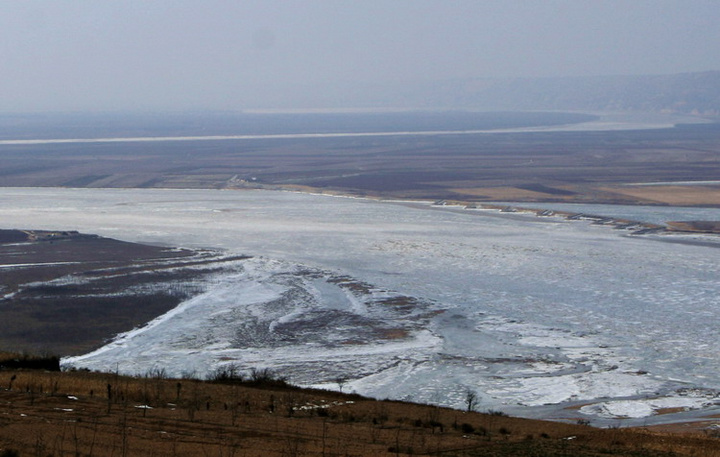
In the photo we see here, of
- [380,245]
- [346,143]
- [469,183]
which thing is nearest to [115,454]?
[380,245]

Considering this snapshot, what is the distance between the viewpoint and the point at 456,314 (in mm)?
23828

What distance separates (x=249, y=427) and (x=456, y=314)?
1326cm

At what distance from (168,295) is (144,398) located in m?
13.6

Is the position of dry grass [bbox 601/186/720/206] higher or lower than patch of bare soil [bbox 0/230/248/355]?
higher

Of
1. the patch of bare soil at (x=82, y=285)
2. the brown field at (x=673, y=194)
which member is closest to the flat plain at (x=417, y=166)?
the brown field at (x=673, y=194)

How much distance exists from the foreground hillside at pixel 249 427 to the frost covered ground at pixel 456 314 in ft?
11.7

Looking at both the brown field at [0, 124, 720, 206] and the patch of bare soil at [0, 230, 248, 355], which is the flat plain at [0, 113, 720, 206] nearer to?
the brown field at [0, 124, 720, 206]

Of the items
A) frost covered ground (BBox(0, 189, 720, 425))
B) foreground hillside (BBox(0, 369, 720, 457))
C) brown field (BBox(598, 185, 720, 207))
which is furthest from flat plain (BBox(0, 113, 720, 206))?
foreground hillside (BBox(0, 369, 720, 457))

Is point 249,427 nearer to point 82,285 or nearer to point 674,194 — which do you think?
point 82,285

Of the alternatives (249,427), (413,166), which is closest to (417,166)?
(413,166)

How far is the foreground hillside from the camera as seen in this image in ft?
32.5

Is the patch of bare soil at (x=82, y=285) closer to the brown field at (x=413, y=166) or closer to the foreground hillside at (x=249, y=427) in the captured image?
the foreground hillside at (x=249, y=427)

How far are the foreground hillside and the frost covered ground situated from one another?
356 centimetres

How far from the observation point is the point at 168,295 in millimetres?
26172
